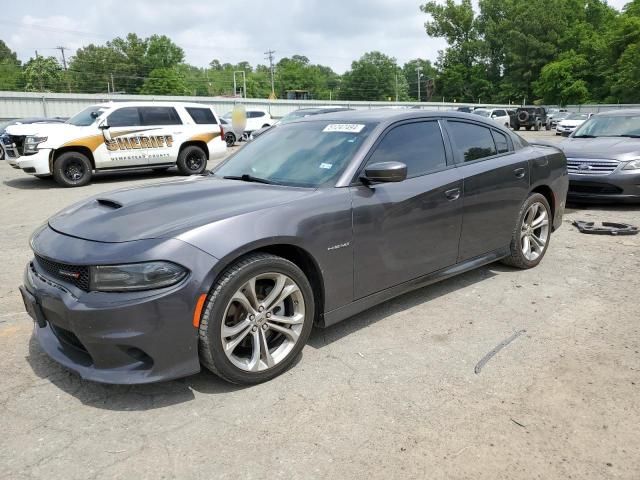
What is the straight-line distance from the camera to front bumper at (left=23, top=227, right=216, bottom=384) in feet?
8.45

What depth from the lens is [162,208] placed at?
10.2ft

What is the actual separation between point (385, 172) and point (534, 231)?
2.58 metres

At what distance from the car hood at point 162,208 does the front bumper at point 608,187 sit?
636cm

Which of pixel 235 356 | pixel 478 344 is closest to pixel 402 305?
pixel 478 344

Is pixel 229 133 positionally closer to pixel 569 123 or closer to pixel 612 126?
pixel 612 126

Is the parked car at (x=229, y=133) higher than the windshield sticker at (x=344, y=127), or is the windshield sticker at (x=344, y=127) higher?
the windshield sticker at (x=344, y=127)

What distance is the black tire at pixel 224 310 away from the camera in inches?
108

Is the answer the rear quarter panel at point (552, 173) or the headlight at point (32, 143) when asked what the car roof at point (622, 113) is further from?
the headlight at point (32, 143)

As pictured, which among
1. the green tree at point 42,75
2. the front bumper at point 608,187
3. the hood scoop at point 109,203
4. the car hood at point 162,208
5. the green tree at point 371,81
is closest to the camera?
the car hood at point 162,208

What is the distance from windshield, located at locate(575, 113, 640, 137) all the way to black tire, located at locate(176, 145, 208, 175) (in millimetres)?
8943

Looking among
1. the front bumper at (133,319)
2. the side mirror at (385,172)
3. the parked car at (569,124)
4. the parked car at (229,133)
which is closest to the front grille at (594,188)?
the side mirror at (385,172)

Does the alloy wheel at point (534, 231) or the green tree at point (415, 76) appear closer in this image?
the alloy wheel at point (534, 231)

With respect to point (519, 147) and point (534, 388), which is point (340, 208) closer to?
point (534, 388)

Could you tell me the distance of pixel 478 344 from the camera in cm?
355
